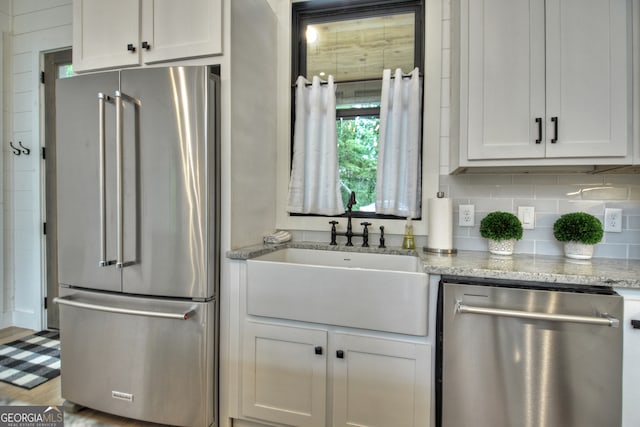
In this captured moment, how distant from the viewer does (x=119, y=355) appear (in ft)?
5.23

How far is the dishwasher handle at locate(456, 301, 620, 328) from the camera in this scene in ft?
3.62

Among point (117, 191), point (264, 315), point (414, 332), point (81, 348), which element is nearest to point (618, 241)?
point (414, 332)

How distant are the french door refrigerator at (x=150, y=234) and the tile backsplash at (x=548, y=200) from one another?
139 cm

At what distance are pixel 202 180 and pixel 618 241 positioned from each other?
2.12 metres

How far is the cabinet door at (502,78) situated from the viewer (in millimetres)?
1423

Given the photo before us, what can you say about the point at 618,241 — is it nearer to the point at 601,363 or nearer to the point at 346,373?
the point at 601,363

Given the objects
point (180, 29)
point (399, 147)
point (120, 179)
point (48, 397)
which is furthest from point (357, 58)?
point (48, 397)

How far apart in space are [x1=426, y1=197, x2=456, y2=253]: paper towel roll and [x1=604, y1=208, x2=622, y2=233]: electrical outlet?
0.78 m

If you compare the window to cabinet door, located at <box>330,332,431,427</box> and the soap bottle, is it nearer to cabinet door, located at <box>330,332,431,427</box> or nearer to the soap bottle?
the soap bottle

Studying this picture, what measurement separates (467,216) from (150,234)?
1.70m

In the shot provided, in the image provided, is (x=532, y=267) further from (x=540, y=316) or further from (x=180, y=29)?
(x=180, y=29)

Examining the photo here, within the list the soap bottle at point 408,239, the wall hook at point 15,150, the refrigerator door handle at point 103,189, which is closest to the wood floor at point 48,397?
the refrigerator door handle at point 103,189

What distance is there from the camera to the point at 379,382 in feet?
4.43

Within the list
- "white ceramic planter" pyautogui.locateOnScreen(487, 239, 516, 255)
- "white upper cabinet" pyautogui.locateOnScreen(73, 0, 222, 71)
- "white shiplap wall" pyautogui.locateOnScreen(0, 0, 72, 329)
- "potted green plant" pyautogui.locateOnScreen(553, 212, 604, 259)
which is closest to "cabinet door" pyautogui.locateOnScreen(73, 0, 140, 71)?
"white upper cabinet" pyautogui.locateOnScreen(73, 0, 222, 71)
